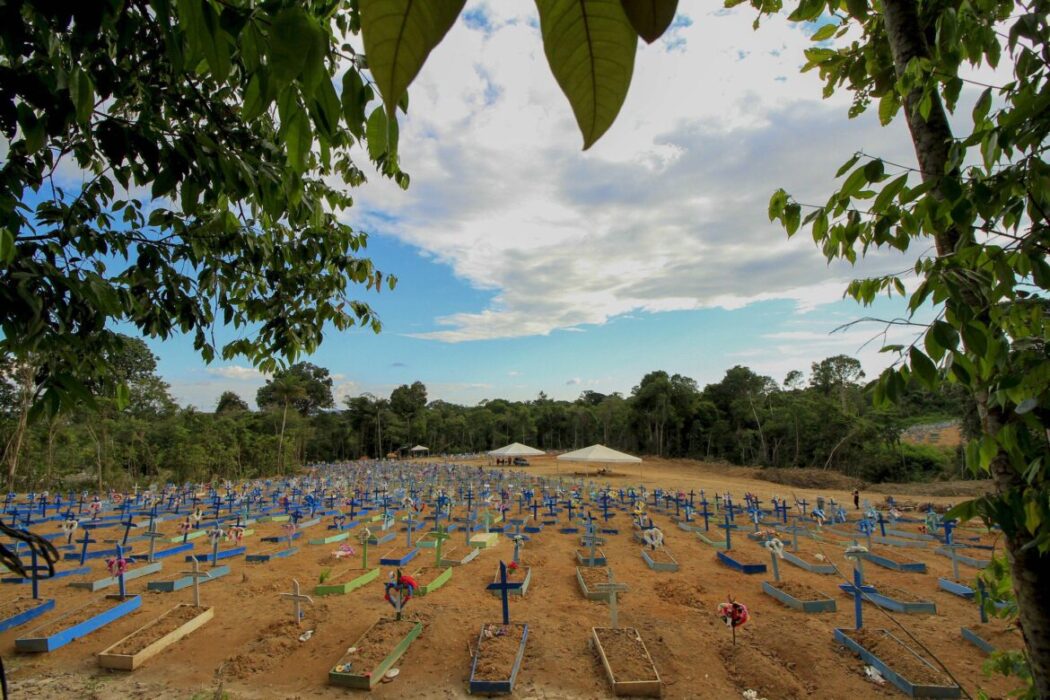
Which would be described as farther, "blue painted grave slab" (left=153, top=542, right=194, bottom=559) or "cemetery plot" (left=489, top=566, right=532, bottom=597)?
"blue painted grave slab" (left=153, top=542, right=194, bottom=559)

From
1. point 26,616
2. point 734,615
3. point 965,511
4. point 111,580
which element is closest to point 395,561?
point 111,580

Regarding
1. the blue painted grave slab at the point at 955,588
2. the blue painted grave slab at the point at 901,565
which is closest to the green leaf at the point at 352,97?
the blue painted grave slab at the point at 955,588

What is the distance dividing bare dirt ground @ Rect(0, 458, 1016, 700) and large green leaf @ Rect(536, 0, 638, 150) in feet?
18.9

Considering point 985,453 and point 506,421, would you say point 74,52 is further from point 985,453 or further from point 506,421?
point 506,421

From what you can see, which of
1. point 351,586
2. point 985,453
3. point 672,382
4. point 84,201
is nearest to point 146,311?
point 84,201

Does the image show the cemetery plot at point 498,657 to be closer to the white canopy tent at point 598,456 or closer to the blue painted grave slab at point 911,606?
the blue painted grave slab at point 911,606

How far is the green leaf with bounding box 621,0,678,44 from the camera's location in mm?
238

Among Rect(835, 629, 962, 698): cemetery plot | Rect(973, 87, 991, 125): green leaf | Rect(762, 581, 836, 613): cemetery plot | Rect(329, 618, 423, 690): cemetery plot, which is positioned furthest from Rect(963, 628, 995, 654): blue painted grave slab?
Rect(973, 87, 991, 125): green leaf

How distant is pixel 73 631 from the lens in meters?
6.10

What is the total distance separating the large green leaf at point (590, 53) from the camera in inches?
10.4

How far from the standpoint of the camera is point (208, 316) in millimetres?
3094

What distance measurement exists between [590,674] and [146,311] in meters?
5.13

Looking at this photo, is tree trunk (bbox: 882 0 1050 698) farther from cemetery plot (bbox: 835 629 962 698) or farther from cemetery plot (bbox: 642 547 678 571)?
cemetery plot (bbox: 642 547 678 571)

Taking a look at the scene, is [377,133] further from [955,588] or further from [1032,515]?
[955,588]
